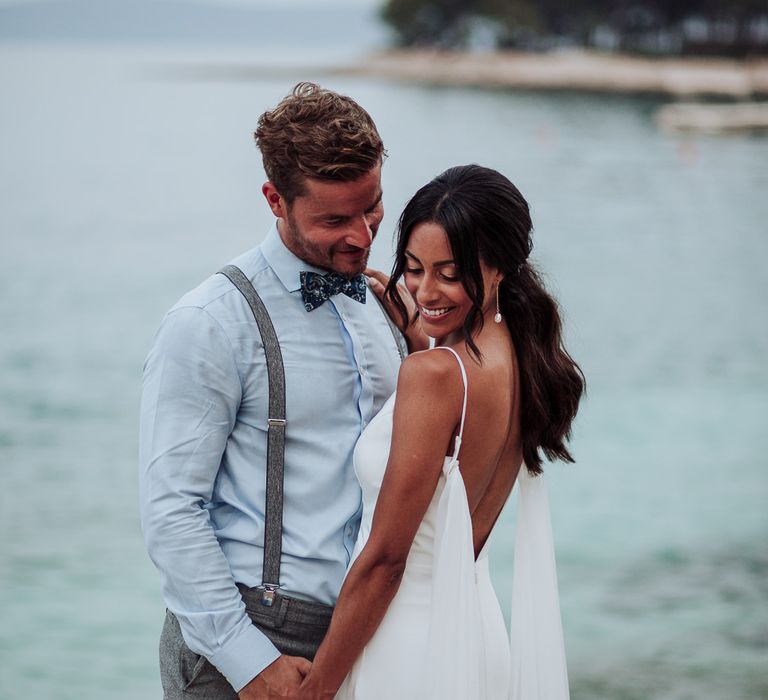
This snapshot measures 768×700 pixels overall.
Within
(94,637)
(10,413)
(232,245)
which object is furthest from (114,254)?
(94,637)

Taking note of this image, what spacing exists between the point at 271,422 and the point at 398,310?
1.56ft

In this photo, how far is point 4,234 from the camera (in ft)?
88.1

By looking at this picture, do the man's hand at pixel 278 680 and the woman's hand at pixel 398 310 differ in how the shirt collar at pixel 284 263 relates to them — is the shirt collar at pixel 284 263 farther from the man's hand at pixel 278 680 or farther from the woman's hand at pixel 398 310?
the man's hand at pixel 278 680

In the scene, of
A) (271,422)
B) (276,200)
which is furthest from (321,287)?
(271,422)

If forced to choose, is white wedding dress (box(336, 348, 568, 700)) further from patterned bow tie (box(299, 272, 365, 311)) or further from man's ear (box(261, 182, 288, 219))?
man's ear (box(261, 182, 288, 219))

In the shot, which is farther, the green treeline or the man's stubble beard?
the green treeline

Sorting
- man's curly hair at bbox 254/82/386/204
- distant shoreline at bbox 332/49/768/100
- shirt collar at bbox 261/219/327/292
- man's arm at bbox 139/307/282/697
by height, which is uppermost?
distant shoreline at bbox 332/49/768/100

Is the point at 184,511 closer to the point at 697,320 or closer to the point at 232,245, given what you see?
the point at 697,320

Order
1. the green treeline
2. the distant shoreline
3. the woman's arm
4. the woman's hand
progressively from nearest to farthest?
the woman's arm
the woman's hand
the distant shoreline
the green treeline

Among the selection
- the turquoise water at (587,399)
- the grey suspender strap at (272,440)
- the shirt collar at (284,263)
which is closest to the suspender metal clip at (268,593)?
the grey suspender strap at (272,440)

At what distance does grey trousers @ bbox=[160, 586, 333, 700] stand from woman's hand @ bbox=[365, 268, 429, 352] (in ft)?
2.04

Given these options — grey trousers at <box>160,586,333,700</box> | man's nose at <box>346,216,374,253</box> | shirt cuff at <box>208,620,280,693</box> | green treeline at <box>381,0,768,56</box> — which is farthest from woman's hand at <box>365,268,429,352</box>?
green treeline at <box>381,0,768,56</box>

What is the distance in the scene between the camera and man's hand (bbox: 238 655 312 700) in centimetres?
207

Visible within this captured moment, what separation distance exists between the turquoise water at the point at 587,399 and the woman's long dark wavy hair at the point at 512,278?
0.27 meters
